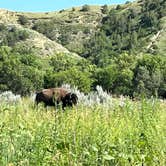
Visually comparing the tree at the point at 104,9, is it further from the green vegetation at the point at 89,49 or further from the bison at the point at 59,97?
the bison at the point at 59,97

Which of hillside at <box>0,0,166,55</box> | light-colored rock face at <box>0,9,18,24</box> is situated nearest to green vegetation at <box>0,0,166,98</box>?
hillside at <box>0,0,166,55</box>

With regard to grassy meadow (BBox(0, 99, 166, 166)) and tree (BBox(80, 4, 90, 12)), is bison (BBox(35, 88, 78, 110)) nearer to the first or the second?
grassy meadow (BBox(0, 99, 166, 166))

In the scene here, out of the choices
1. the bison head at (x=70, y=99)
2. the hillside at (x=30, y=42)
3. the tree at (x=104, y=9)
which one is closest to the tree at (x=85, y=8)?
the tree at (x=104, y=9)

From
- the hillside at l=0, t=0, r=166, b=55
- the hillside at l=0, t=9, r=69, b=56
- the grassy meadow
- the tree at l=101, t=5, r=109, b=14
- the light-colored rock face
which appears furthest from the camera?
the tree at l=101, t=5, r=109, b=14

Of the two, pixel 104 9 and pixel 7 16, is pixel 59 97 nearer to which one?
pixel 7 16

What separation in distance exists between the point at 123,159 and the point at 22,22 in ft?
558

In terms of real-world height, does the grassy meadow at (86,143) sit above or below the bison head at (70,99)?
above

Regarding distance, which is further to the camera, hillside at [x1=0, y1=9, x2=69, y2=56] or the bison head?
hillside at [x1=0, y1=9, x2=69, y2=56]

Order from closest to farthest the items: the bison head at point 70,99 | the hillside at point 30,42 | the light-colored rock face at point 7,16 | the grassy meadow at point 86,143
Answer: the grassy meadow at point 86,143, the bison head at point 70,99, the hillside at point 30,42, the light-colored rock face at point 7,16

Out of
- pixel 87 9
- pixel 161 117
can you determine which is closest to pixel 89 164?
pixel 161 117

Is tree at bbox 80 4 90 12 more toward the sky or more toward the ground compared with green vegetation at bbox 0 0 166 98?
more toward the sky

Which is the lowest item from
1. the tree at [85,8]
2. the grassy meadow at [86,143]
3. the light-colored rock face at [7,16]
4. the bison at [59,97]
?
the light-colored rock face at [7,16]

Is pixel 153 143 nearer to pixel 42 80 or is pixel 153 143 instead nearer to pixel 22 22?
pixel 42 80

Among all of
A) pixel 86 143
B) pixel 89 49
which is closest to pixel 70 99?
pixel 86 143
